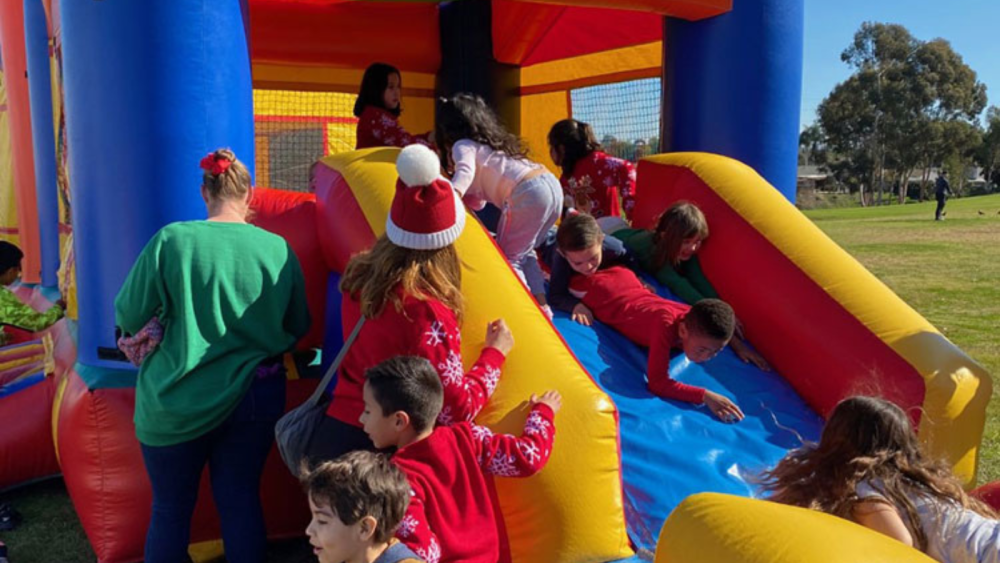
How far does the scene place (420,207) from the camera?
7.16ft

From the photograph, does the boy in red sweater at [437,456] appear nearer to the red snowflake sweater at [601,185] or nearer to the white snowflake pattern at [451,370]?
the white snowflake pattern at [451,370]

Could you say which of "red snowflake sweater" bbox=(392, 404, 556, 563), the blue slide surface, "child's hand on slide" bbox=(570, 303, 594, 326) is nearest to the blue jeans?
"red snowflake sweater" bbox=(392, 404, 556, 563)

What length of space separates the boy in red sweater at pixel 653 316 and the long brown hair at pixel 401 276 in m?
0.99

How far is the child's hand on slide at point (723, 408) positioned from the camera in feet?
9.54

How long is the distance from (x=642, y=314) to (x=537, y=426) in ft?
3.91

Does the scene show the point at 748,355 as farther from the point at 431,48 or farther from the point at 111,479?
the point at 431,48

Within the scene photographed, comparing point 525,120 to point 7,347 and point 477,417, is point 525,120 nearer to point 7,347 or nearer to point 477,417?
point 7,347

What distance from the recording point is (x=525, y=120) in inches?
258

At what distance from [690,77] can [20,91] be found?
3.90 m

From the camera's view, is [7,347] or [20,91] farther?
[20,91]

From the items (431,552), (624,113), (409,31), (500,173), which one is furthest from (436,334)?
(624,113)

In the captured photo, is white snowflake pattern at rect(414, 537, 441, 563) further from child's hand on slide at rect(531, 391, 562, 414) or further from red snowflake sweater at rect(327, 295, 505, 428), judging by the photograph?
child's hand on slide at rect(531, 391, 562, 414)

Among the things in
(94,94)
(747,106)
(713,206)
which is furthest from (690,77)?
(94,94)

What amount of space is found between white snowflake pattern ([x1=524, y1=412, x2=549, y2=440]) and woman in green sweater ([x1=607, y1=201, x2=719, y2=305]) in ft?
5.13
